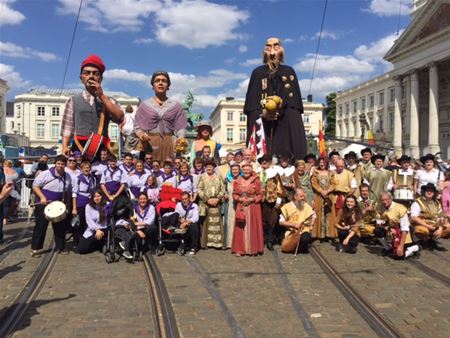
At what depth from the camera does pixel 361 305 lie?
5.18 metres

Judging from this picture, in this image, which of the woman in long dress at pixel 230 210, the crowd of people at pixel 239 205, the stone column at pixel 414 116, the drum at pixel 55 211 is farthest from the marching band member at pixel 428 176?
the stone column at pixel 414 116

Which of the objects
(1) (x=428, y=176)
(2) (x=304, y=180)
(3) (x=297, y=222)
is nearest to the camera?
(3) (x=297, y=222)

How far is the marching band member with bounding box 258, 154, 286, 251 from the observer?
801cm

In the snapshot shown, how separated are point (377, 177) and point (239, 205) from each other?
307cm

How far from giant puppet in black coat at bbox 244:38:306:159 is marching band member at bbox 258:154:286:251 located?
4.50ft

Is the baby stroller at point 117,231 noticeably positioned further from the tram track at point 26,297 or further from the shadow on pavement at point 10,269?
the shadow on pavement at point 10,269

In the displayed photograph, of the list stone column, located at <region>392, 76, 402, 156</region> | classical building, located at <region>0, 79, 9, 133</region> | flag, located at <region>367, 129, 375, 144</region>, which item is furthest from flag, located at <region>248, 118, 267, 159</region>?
classical building, located at <region>0, 79, 9, 133</region>

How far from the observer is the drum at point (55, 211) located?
24.0 feet

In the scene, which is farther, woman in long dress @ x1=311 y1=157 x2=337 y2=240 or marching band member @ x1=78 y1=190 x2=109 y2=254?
woman in long dress @ x1=311 y1=157 x2=337 y2=240

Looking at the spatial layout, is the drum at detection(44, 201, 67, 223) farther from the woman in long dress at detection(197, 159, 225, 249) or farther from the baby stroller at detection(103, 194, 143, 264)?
the woman in long dress at detection(197, 159, 225, 249)

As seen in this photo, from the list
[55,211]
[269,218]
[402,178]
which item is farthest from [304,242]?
[55,211]

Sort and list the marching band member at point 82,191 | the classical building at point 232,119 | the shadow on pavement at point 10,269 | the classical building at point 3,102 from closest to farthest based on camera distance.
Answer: the shadow on pavement at point 10,269 < the marching band member at point 82,191 < the classical building at point 3,102 < the classical building at point 232,119

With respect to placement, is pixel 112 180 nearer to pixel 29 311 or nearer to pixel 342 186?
pixel 29 311

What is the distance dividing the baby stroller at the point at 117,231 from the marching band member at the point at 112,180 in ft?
1.13
